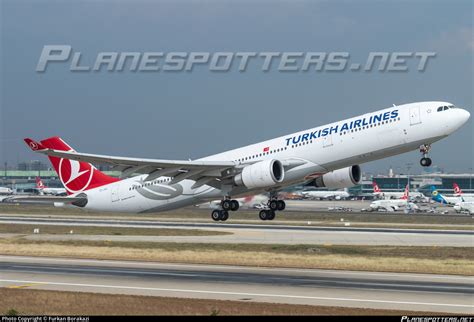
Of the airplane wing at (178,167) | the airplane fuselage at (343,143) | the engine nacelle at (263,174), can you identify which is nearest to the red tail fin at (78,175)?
the airplane fuselage at (343,143)

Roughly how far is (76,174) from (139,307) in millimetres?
39003

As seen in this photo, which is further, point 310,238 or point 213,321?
point 310,238

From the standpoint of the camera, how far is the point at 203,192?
55.3m

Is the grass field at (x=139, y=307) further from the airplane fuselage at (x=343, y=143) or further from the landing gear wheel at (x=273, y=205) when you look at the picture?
the landing gear wheel at (x=273, y=205)

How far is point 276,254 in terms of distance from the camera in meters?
57.4

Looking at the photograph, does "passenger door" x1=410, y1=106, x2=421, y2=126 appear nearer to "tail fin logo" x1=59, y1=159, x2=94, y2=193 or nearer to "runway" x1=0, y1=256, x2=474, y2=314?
"runway" x1=0, y1=256, x2=474, y2=314

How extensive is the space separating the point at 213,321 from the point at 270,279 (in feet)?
49.4

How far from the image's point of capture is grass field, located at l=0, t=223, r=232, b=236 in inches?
3039

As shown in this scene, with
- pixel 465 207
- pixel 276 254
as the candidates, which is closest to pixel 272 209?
pixel 276 254

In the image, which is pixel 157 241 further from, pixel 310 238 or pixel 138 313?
pixel 138 313

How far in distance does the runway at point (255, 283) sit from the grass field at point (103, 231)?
25.9 metres

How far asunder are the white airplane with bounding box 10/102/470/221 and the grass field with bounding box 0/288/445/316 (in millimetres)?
14212

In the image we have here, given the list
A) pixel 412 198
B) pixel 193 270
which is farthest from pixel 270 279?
pixel 412 198

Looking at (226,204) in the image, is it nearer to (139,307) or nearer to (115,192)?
(115,192)
